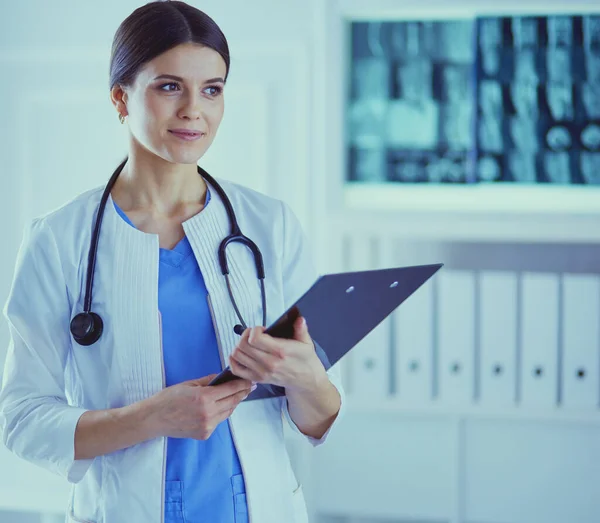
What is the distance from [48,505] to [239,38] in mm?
1292

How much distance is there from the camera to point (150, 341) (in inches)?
43.1

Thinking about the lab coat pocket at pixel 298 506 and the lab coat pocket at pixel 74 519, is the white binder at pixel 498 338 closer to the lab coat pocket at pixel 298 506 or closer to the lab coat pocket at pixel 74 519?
the lab coat pocket at pixel 298 506

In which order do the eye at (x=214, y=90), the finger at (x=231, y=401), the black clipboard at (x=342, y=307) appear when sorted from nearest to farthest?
the black clipboard at (x=342, y=307) → the finger at (x=231, y=401) → the eye at (x=214, y=90)

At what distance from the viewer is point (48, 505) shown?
1.74 metres

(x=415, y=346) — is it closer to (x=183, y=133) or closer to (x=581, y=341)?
(x=581, y=341)

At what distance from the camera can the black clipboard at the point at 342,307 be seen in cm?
93

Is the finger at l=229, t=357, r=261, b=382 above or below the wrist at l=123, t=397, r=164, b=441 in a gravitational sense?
above

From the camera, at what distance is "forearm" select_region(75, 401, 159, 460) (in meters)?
1.05

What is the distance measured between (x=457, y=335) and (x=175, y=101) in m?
1.01

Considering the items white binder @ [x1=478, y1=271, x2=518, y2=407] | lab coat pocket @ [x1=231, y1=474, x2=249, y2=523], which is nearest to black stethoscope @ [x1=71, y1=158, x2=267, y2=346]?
lab coat pocket @ [x1=231, y1=474, x2=249, y2=523]

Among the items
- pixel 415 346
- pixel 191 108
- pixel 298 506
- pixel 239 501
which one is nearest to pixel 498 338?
pixel 415 346

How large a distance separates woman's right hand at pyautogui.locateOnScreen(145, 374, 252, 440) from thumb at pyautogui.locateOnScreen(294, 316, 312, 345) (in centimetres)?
10

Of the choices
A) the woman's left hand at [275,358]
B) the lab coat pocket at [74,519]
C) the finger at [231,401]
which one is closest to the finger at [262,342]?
the woman's left hand at [275,358]

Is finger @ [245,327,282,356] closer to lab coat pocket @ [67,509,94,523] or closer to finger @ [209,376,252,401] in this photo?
finger @ [209,376,252,401]
